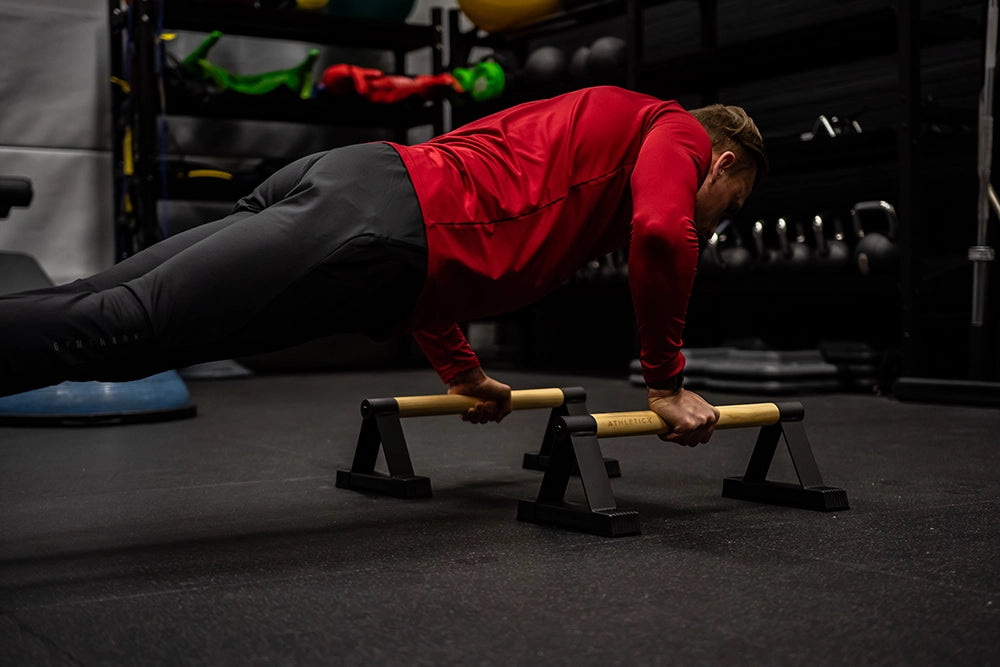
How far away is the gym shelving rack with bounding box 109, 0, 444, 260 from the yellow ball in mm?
480

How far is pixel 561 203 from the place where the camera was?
1.71 meters

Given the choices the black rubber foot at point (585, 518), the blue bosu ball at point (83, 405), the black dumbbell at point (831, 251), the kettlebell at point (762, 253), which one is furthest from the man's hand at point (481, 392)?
the kettlebell at point (762, 253)

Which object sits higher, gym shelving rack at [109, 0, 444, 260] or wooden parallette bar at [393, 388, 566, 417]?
gym shelving rack at [109, 0, 444, 260]

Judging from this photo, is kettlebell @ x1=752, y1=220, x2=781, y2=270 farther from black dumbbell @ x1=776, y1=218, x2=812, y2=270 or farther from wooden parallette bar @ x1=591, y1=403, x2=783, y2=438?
wooden parallette bar @ x1=591, y1=403, x2=783, y2=438

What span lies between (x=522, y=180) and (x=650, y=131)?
0.22m

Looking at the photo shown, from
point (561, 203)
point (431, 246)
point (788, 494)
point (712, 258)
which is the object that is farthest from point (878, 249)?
point (431, 246)

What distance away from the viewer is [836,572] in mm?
1501

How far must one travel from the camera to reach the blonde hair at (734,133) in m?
1.80

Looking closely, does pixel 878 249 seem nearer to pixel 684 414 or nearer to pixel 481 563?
pixel 684 414

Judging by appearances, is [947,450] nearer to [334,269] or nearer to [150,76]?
[334,269]

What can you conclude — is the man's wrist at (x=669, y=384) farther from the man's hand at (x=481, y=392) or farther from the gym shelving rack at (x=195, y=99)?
the gym shelving rack at (x=195, y=99)

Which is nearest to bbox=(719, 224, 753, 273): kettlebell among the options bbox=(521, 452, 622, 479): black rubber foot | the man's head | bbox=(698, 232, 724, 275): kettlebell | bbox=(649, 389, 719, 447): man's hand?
bbox=(698, 232, 724, 275): kettlebell

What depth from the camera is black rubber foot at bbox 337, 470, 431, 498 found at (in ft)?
7.03

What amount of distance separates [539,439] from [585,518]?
1.23m
